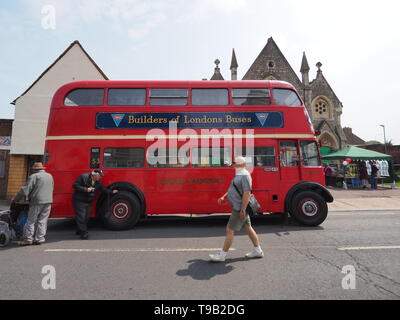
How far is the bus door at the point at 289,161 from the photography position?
629cm

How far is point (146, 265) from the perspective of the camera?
144 inches

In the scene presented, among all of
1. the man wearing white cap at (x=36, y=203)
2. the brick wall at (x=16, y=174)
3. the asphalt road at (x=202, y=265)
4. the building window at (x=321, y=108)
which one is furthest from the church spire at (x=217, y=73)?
the man wearing white cap at (x=36, y=203)

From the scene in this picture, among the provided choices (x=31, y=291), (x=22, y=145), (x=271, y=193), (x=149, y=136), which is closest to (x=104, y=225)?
(x=149, y=136)

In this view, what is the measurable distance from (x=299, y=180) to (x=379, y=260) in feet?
9.10

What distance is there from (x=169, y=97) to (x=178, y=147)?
149cm

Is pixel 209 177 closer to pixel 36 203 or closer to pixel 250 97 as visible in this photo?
pixel 250 97

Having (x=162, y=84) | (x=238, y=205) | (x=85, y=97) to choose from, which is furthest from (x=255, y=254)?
(x=85, y=97)

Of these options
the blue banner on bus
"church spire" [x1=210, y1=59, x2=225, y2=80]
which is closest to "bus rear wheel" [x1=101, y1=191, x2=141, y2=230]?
the blue banner on bus

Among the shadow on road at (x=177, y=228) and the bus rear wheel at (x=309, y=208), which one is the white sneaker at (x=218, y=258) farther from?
the bus rear wheel at (x=309, y=208)

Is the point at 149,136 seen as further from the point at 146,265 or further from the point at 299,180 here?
the point at 299,180

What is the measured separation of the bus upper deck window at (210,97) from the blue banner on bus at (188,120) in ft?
1.01

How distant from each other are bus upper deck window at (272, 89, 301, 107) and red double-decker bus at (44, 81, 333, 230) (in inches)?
2.0

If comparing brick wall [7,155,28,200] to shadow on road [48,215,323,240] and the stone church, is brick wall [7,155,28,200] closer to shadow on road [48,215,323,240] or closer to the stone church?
shadow on road [48,215,323,240]

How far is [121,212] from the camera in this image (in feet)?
19.7
